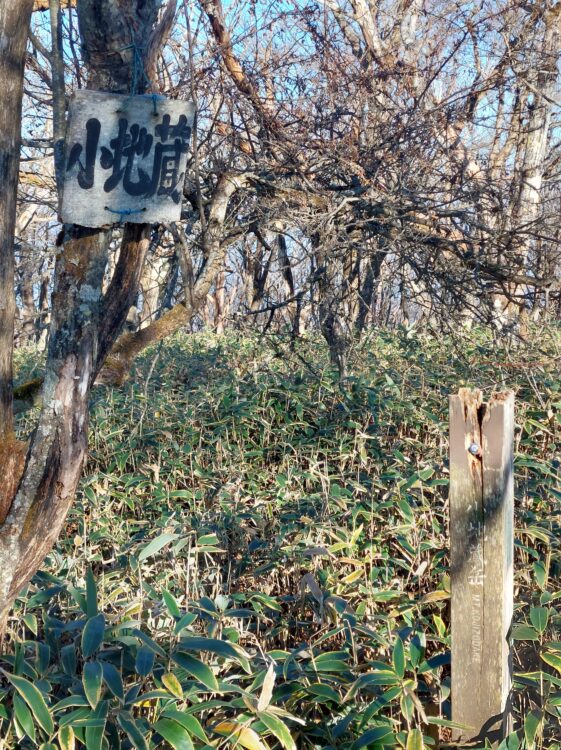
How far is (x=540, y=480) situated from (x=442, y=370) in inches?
76.7

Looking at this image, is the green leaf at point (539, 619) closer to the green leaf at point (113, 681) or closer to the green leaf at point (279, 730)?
the green leaf at point (279, 730)

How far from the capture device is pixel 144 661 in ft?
6.44

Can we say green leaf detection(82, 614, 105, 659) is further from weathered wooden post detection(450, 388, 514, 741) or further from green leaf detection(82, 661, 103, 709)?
weathered wooden post detection(450, 388, 514, 741)

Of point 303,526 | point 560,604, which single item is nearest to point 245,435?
point 303,526

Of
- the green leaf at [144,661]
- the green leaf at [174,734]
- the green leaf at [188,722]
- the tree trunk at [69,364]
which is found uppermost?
the tree trunk at [69,364]

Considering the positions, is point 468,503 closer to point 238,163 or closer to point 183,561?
point 183,561

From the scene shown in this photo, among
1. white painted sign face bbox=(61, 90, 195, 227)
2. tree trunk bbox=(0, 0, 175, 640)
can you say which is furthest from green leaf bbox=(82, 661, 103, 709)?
white painted sign face bbox=(61, 90, 195, 227)

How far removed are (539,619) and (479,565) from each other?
30 cm

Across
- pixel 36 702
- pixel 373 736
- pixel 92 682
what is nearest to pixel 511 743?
pixel 373 736

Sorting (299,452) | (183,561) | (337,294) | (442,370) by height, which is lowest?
(183,561)

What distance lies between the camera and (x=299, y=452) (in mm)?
4141

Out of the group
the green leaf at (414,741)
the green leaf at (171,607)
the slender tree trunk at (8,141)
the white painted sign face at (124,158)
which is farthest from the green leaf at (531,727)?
the white painted sign face at (124,158)

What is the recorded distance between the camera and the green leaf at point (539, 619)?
212 centimetres

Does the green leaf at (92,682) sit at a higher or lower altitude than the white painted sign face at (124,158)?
lower
